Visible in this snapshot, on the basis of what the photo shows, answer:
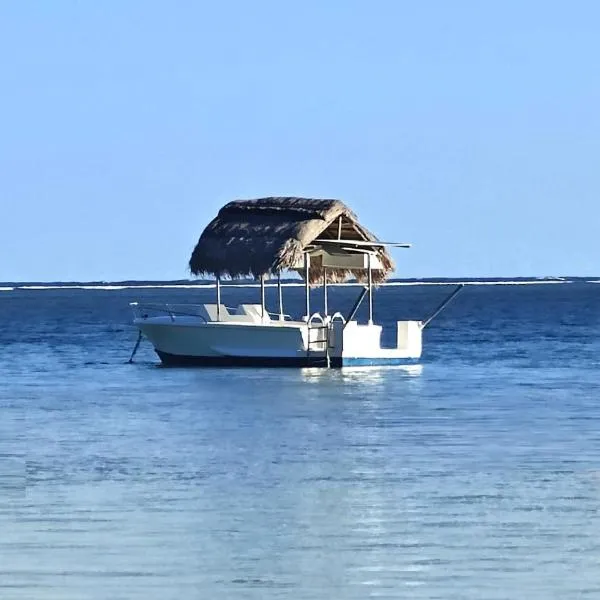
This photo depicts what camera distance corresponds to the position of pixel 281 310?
4038 cm

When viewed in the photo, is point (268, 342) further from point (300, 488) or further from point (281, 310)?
point (300, 488)

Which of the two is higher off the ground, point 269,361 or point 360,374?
point 269,361

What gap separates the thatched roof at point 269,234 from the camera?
38.8m

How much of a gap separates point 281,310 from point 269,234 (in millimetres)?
1809

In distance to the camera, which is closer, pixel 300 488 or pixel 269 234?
pixel 300 488

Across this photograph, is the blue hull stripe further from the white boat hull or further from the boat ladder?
the boat ladder

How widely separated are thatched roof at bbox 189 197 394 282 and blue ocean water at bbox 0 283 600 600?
2778 millimetres

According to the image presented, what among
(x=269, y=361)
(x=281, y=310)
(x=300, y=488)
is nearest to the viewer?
(x=300, y=488)

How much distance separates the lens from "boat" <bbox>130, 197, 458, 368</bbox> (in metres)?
38.8

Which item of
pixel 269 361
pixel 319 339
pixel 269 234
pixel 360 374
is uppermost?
pixel 269 234

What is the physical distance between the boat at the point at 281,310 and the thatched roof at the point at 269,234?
0.02 meters

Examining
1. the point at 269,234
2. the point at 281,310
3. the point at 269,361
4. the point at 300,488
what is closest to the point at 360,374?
the point at 269,361

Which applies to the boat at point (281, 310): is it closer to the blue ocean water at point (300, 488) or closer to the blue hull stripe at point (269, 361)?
the blue hull stripe at point (269, 361)

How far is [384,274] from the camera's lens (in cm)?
4272
